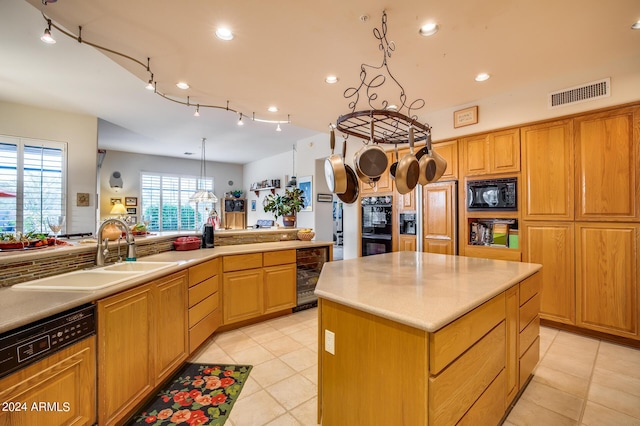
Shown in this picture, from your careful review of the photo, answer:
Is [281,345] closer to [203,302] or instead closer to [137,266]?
[203,302]

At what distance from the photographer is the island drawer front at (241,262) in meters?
3.04

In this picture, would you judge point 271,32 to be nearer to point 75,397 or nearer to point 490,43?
point 490,43

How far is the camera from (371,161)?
1791 mm

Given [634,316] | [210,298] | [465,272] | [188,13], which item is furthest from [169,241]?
[634,316]

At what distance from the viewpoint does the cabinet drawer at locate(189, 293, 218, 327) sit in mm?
2465

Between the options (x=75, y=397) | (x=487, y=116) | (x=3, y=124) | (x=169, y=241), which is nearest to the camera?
(x=75, y=397)

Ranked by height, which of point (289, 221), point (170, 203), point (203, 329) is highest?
point (170, 203)

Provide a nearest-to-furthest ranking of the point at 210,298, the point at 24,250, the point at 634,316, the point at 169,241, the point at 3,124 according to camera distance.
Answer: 1. the point at 24,250
2. the point at 634,316
3. the point at 210,298
4. the point at 169,241
5. the point at 3,124

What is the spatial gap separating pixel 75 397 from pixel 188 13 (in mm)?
2369

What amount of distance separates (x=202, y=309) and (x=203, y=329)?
197 millimetres

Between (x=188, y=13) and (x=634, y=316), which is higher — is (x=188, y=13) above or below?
above

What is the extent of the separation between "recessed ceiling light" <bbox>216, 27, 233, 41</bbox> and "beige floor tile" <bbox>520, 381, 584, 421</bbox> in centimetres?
343

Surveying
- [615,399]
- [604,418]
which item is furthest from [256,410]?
[615,399]

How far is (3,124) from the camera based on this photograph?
4270 millimetres
